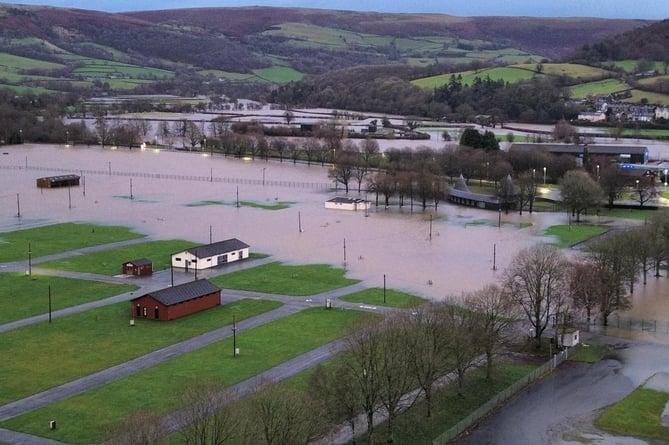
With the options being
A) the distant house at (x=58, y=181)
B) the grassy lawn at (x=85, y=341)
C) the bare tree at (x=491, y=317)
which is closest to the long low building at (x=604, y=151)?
the distant house at (x=58, y=181)

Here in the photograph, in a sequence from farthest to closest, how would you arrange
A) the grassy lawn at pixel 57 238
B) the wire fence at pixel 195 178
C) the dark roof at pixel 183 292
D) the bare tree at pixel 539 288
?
1. the wire fence at pixel 195 178
2. the grassy lawn at pixel 57 238
3. the dark roof at pixel 183 292
4. the bare tree at pixel 539 288

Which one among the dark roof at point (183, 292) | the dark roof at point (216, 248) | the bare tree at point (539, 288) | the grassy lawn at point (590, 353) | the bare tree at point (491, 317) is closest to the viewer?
the bare tree at point (491, 317)

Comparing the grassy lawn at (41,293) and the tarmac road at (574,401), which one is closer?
the tarmac road at (574,401)

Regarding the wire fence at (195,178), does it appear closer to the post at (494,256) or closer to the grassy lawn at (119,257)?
the grassy lawn at (119,257)

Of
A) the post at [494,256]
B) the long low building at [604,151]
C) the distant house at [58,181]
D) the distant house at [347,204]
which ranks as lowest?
the post at [494,256]

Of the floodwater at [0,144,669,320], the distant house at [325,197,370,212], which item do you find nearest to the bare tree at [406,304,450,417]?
the floodwater at [0,144,669,320]

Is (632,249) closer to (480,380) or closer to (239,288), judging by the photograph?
(480,380)

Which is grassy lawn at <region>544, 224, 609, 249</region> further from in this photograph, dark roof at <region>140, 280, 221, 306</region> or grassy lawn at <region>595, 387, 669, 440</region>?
grassy lawn at <region>595, 387, 669, 440</region>
